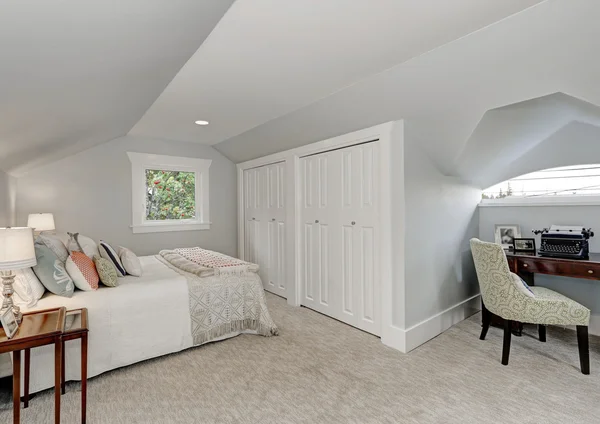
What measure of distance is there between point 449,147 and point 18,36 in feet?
9.04

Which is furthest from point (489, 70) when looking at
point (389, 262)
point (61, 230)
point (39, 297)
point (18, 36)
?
point (61, 230)

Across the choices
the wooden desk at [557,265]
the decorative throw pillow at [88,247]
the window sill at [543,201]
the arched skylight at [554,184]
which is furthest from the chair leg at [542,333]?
the decorative throw pillow at [88,247]

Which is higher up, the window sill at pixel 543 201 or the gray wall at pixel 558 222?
the window sill at pixel 543 201

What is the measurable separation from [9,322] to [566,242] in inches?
157

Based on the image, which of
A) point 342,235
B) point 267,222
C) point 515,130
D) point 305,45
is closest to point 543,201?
point 515,130

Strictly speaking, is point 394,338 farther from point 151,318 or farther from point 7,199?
point 7,199

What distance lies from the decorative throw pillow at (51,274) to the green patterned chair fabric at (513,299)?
10.3 ft

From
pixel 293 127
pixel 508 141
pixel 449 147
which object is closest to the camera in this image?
pixel 449 147

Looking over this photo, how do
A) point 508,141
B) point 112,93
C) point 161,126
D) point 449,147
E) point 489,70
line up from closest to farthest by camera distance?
point 489,70 → point 112,93 → point 449,147 → point 508,141 → point 161,126

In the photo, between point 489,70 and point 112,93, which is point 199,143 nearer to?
point 112,93

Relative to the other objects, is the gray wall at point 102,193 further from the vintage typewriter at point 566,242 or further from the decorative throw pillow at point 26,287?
the vintage typewriter at point 566,242

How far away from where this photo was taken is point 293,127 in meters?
3.33

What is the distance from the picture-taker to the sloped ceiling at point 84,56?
1.05 metres

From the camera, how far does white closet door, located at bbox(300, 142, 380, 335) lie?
292cm
